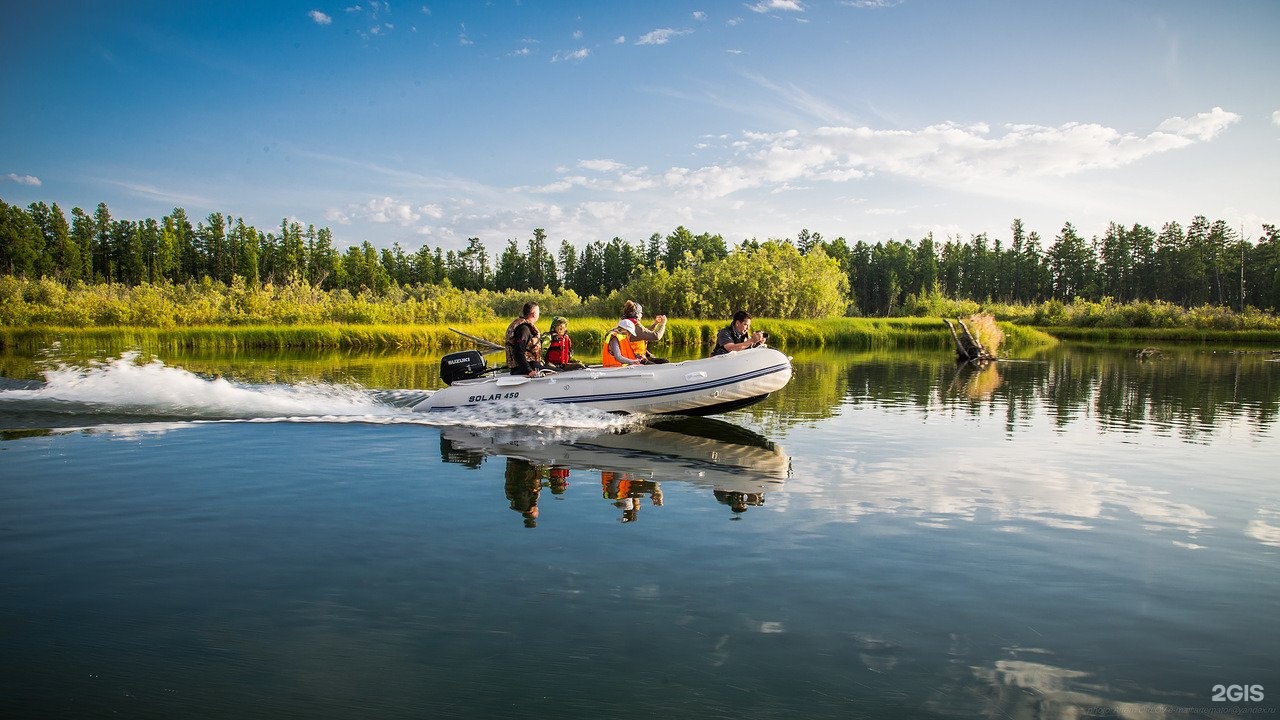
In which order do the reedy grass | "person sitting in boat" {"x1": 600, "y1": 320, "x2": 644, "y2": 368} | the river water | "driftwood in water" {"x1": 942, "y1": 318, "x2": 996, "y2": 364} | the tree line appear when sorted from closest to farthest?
the river water < "person sitting in boat" {"x1": 600, "y1": 320, "x2": 644, "y2": 368} < "driftwood in water" {"x1": 942, "y1": 318, "x2": 996, "y2": 364} < the reedy grass < the tree line

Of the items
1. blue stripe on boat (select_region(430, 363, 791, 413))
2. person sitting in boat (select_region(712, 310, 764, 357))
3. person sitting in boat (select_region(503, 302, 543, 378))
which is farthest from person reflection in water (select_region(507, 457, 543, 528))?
person sitting in boat (select_region(712, 310, 764, 357))

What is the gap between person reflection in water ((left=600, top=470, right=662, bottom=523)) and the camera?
674 cm

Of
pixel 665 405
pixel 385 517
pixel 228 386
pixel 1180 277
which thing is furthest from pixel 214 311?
pixel 1180 277

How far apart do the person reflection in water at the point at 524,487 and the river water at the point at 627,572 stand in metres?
0.05

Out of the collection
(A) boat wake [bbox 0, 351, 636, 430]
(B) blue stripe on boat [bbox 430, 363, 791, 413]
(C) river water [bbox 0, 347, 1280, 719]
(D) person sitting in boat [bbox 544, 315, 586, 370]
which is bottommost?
(C) river water [bbox 0, 347, 1280, 719]

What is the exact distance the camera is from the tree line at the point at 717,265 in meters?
47.2

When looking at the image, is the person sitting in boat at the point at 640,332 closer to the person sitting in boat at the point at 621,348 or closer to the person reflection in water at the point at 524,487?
the person sitting in boat at the point at 621,348

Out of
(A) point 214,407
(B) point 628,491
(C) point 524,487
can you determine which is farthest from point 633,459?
(A) point 214,407

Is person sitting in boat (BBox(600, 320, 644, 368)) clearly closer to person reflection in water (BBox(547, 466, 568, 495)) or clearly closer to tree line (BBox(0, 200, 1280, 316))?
person reflection in water (BBox(547, 466, 568, 495))

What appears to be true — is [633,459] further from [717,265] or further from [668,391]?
[717,265]

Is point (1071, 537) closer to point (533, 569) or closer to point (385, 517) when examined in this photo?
point (533, 569)

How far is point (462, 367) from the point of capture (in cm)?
1189

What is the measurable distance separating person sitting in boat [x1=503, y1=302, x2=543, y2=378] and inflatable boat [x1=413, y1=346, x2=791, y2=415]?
0.21 meters

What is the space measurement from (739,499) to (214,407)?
30.2 feet
